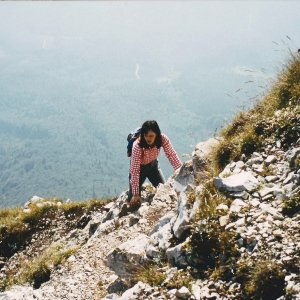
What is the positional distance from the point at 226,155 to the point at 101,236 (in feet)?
16.9

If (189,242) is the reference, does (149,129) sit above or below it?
above

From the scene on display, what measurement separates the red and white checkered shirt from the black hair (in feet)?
0.65

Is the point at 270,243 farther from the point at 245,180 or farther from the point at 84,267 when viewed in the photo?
the point at 84,267

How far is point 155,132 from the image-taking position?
12.1 metres

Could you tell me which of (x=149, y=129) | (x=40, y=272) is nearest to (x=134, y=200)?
(x=149, y=129)

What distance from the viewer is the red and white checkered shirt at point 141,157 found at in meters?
12.3

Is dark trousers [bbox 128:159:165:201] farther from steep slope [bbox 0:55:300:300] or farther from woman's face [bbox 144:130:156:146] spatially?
steep slope [bbox 0:55:300:300]

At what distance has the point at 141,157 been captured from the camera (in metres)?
13.2

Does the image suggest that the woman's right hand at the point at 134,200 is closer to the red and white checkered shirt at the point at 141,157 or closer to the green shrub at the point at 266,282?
the red and white checkered shirt at the point at 141,157

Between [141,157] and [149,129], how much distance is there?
1.61 m

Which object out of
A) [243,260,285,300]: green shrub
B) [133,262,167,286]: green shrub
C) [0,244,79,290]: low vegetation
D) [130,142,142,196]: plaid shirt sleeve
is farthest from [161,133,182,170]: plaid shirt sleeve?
[243,260,285,300]: green shrub

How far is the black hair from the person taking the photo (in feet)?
39.1

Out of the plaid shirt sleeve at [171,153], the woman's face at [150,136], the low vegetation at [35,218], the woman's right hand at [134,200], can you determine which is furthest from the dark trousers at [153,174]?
the low vegetation at [35,218]

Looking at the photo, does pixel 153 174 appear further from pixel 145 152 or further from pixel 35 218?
pixel 35 218
